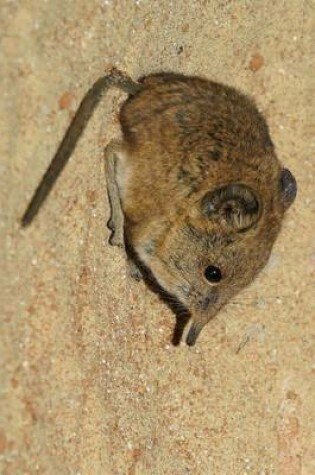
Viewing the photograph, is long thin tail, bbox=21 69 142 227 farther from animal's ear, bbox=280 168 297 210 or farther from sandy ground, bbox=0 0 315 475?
animal's ear, bbox=280 168 297 210

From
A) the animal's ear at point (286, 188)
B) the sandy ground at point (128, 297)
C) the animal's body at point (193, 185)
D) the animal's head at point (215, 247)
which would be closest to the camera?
the sandy ground at point (128, 297)

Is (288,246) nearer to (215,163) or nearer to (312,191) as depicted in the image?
(312,191)

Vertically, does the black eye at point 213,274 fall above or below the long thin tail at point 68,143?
below

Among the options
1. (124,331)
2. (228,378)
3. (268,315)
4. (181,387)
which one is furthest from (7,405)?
(268,315)

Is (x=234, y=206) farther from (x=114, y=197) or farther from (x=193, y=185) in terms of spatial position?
(x=114, y=197)

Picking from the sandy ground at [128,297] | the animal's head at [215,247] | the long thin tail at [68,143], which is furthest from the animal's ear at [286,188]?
the long thin tail at [68,143]

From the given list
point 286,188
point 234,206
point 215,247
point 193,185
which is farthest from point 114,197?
point 286,188

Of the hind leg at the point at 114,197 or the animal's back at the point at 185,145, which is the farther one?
the hind leg at the point at 114,197

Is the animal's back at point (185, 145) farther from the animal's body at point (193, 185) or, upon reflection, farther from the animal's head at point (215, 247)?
the animal's head at point (215, 247)

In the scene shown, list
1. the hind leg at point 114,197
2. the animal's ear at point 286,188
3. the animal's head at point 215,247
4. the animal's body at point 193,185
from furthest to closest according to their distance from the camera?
the animal's ear at point 286,188 → the hind leg at point 114,197 → the animal's body at point 193,185 → the animal's head at point 215,247

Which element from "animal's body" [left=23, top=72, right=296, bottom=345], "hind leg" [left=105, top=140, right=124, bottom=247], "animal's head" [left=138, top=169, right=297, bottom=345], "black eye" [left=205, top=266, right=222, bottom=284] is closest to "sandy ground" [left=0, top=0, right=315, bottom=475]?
"hind leg" [left=105, top=140, right=124, bottom=247]
